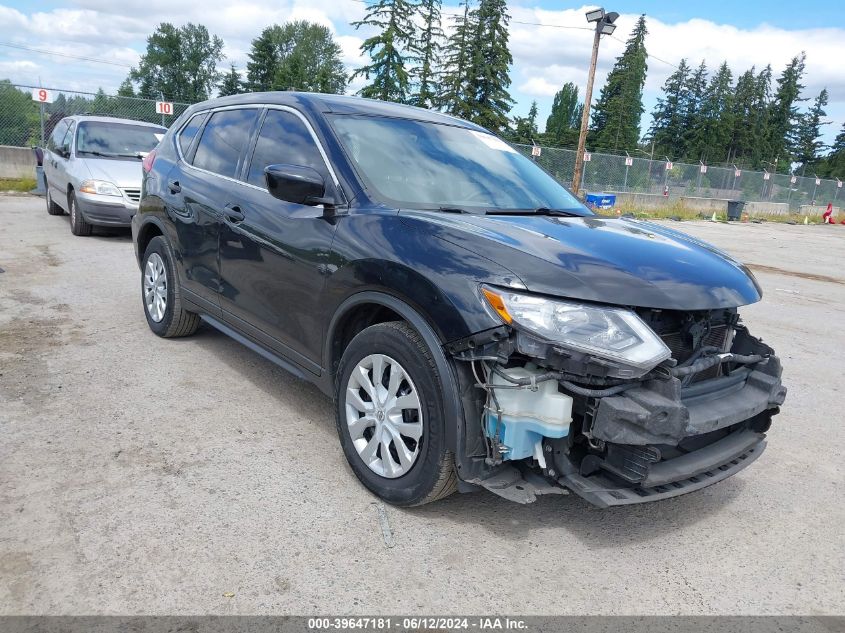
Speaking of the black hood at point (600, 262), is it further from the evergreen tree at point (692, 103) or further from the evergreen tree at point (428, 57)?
the evergreen tree at point (692, 103)

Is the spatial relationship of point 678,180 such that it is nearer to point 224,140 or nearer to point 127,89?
point 224,140

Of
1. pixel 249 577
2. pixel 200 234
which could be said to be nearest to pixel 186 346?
pixel 200 234

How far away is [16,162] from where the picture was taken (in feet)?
56.8

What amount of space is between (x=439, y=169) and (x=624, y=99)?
250 feet

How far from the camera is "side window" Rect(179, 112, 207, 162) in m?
4.85

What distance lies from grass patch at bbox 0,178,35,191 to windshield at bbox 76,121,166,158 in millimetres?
7239

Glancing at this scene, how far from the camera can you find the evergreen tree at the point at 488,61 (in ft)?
140

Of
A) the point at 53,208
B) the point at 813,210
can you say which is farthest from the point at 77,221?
the point at 813,210

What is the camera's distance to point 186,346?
5098mm

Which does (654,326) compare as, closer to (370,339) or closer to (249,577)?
(370,339)

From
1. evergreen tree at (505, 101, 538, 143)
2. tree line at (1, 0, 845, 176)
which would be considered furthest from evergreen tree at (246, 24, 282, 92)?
evergreen tree at (505, 101, 538, 143)

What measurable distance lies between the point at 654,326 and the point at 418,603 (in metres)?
1.45

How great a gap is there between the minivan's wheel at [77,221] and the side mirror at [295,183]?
311 inches

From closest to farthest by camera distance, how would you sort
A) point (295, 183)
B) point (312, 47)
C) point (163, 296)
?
point (295, 183)
point (163, 296)
point (312, 47)
